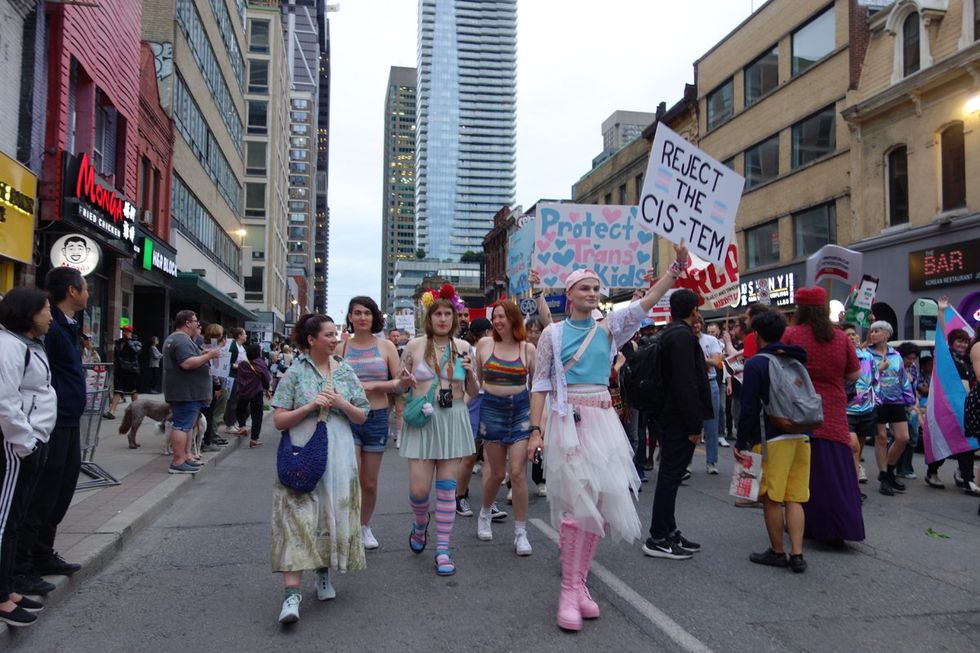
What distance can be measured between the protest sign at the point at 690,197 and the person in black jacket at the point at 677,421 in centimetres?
95

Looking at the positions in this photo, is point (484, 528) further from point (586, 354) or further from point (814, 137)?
point (814, 137)

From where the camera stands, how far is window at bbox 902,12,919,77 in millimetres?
19547

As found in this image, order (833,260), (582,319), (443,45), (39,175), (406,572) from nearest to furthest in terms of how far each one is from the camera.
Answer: (582,319) < (406,572) < (833,260) < (39,175) < (443,45)

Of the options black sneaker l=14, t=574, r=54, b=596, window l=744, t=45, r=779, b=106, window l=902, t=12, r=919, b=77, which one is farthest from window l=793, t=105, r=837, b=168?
black sneaker l=14, t=574, r=54, b=596

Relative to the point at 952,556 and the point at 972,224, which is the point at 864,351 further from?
the point at 972,224

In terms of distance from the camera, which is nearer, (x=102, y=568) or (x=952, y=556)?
(x=102, y=568)

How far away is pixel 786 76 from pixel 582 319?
24.0 m

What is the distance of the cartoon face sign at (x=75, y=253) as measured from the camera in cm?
1200

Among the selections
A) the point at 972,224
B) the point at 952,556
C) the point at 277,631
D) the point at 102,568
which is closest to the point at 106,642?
the point at 277,631

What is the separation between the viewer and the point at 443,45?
178375mm

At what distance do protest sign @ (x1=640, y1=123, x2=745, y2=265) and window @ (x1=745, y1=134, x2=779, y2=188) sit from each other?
66.5 feet

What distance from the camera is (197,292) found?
26453 mm

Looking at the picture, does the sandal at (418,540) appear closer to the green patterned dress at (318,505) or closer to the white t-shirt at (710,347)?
the green patterned dress at (318,505)

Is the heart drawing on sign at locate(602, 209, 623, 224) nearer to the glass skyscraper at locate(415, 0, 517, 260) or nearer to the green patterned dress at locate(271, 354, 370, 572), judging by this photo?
the green patterned dress at locate(271, 354, 370, 572)
